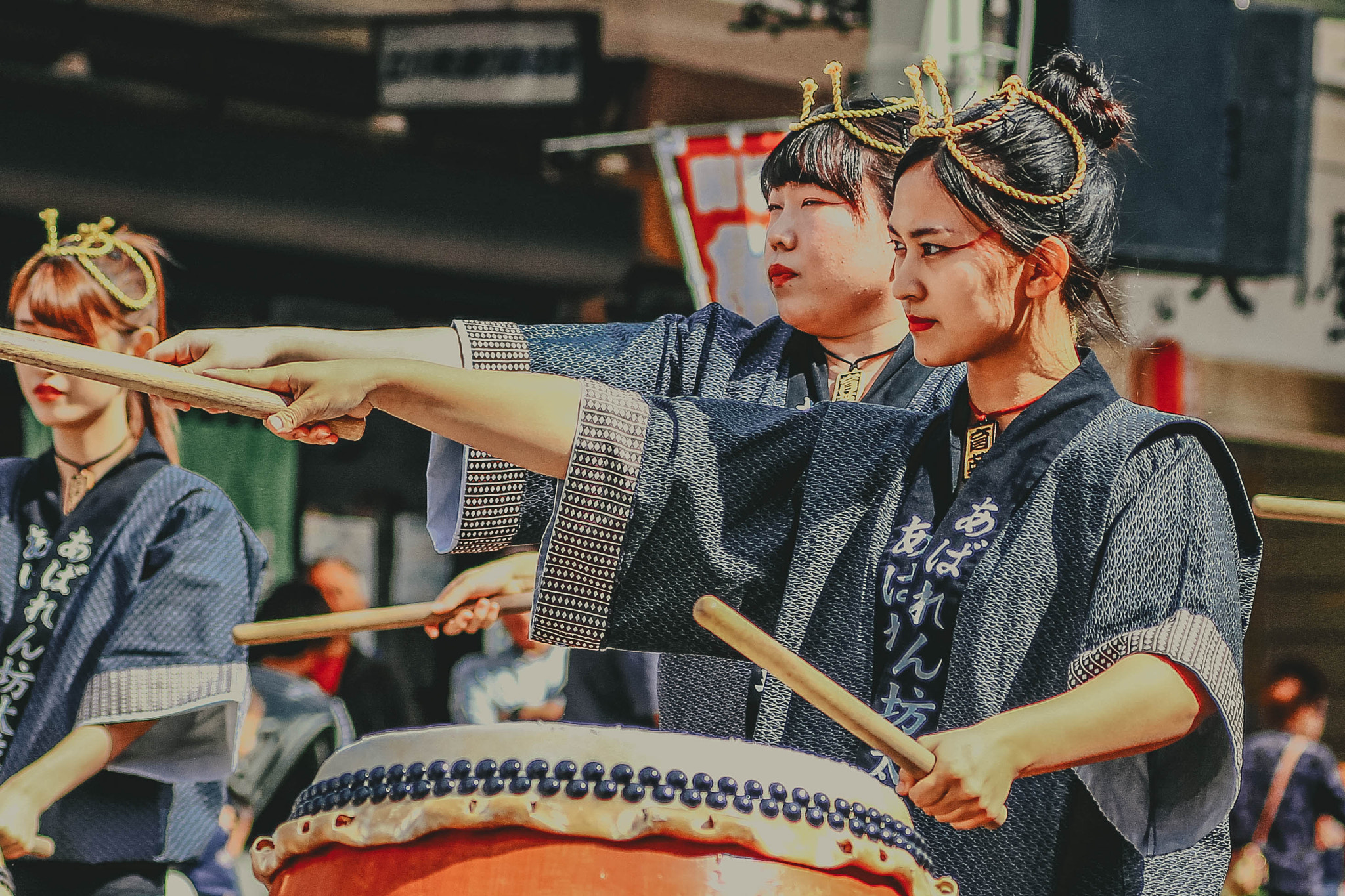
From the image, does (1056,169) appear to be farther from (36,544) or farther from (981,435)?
(36,544)

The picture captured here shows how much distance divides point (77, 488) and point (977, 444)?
159 cm

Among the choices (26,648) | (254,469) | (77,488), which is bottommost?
(254,469)

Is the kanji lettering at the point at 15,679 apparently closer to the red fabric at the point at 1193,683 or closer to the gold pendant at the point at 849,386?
the gold pendant at the point at 849,386

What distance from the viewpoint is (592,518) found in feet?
5.81

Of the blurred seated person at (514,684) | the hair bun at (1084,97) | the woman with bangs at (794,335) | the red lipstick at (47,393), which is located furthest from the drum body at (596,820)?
the blurred seated person at (514,684)

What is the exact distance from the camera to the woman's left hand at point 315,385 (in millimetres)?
1553

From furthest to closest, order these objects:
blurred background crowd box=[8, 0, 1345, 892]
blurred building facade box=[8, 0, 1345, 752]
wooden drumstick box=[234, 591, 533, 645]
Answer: blurred building facade box=[8, 0, 1345, 752] → blurred background crowd box=[8, 0, 1345, 892] → wooden drumstick box=[234, 591, 533, 645]

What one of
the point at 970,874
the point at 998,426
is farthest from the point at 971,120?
the point at 970,874

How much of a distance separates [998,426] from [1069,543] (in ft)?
0.62

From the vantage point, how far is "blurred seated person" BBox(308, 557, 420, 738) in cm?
543

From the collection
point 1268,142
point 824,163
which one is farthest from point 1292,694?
point 824,163

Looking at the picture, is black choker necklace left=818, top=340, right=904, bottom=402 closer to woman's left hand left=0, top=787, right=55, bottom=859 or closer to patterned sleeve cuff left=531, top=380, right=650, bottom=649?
patterned sleeve cuff left=531, top=380, right=650, bottom=649

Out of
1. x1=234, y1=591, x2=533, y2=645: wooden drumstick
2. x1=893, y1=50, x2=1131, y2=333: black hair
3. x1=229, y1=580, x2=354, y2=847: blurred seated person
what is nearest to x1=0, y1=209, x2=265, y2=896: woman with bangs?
x1=234, y1=591, x2=533, y2=645: wooden drumstick

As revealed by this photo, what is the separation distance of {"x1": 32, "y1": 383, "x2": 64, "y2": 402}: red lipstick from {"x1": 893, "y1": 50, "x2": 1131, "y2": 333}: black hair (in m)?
1.48
